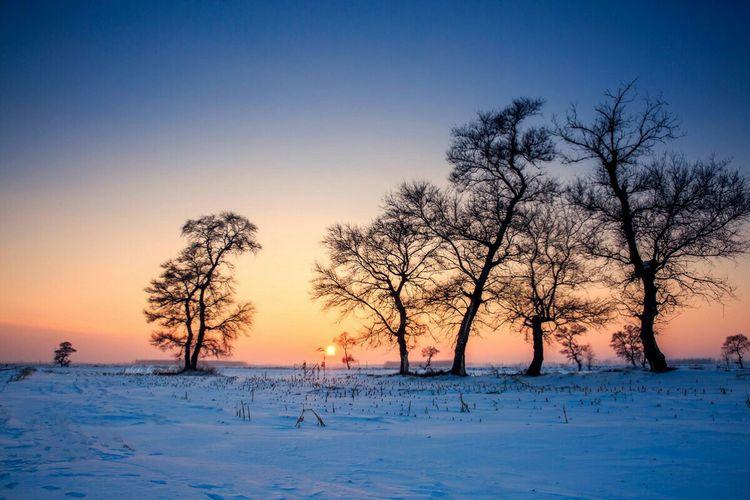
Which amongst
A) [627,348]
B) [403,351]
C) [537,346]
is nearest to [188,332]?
[403,351]

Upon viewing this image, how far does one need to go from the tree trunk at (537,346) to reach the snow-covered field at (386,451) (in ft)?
38.4

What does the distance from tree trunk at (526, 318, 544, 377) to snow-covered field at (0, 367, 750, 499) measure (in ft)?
38.4

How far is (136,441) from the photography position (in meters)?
5.87

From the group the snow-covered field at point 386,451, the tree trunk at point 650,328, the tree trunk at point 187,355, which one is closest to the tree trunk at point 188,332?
the tree trunk at point 187,355

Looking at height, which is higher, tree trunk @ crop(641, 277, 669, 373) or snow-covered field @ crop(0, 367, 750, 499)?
tree trunk @ crop(641, 277, 669, 373)

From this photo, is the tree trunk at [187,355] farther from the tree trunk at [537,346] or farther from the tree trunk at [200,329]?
the tree trunk at [537,346]

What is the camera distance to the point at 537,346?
21.8 meters

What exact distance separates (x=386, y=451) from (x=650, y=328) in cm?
1594

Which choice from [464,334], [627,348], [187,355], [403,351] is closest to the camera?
[464,334]

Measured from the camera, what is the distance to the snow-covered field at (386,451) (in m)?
3.65

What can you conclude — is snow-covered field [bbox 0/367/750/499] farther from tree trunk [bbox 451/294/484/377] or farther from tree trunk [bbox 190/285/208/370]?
tree trunk [bbox 190/285/208/370]

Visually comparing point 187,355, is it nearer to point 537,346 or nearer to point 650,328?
point 537,346

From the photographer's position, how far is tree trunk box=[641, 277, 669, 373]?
53.7 ft

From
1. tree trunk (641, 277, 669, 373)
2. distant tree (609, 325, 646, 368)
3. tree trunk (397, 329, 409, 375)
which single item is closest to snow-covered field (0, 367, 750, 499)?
tree trunk (641, 277, 669, 373)
